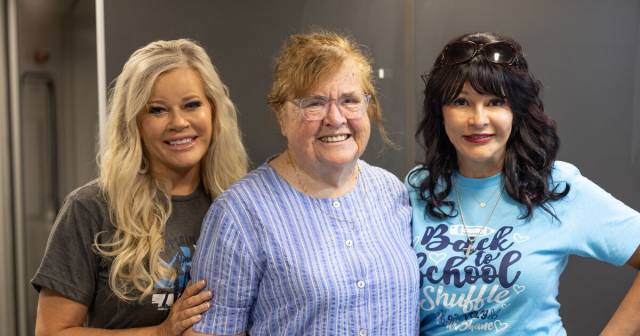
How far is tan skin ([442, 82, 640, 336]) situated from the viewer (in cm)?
172

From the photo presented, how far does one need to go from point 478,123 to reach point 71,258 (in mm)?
1190

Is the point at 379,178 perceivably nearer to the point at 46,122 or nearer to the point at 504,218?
the point at 504,218

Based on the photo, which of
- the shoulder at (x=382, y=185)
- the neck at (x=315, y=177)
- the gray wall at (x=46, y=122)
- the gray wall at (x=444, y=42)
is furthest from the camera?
the gray wall at (x=46, y=122)

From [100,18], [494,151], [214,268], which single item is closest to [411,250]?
[494,151]

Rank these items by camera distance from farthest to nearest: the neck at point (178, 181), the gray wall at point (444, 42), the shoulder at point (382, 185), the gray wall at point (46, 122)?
1. the gray wall at point (46, 122)
2. the gray wall at point (444, 42)
3. the neck at point (178, 181)
4. the shoulder at point (382, 185)

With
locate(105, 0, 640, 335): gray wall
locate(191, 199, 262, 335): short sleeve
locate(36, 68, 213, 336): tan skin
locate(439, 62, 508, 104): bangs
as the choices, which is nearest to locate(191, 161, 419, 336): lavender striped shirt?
locate(191, 199, 262, 335): short sleeve

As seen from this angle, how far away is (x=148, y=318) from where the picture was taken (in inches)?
71.2

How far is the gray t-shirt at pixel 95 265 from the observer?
5.73 feet

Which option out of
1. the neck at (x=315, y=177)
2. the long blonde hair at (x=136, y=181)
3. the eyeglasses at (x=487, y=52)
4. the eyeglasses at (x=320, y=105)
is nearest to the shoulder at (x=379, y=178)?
the neck at (x=315, y=177)

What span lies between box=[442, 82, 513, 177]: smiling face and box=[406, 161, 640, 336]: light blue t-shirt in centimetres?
14

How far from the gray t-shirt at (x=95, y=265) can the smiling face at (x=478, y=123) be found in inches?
32.9

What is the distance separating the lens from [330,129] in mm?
1608

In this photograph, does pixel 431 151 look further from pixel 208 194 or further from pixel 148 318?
pixel 148 318

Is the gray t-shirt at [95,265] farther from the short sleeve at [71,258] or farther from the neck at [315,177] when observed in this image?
the neck at [315,177]
